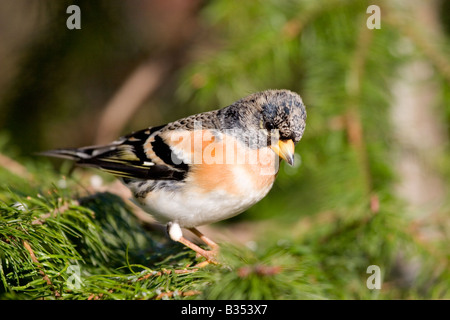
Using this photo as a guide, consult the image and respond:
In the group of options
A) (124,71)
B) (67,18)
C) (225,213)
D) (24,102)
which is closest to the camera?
(225,213)

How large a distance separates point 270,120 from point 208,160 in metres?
0.26

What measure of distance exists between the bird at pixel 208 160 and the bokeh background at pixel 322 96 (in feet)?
1.03

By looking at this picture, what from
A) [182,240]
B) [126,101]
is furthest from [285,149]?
[126,101]

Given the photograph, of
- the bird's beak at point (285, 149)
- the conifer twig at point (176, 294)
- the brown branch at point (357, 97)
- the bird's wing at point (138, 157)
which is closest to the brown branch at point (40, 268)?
the conifer twig at point (176, 294)

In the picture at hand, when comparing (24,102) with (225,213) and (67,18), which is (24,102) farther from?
(225,213)

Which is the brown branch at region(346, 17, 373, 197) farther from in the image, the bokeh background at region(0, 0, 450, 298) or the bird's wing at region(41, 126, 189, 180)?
the bird's wing at region(41, 126, 189, 180)

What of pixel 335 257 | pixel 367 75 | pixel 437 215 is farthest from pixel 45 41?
pixel 437 215

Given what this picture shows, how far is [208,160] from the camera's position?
5.54 ft

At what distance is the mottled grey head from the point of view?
156 centimetres

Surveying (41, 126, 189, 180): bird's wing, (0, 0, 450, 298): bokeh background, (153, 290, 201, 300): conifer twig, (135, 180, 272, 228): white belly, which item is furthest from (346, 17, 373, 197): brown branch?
(153, 290, 201, 300): conifer twig

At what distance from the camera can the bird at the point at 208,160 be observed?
1.59 m

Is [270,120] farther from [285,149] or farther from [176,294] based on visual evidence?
[176,294]

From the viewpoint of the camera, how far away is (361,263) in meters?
1.90
